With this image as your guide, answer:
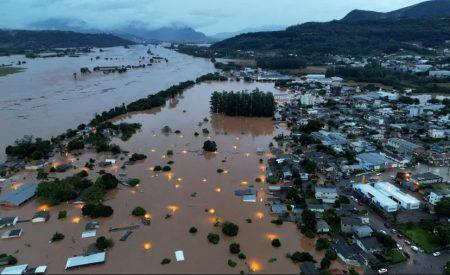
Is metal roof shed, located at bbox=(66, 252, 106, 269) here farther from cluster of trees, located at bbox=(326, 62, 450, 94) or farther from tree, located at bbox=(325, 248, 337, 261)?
cluster of trees, located at bbox=(326, 62, 450, 94)

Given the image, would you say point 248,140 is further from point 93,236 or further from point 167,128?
point 93,236

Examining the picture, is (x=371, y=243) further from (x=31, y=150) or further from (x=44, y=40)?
(x=44, y=40)

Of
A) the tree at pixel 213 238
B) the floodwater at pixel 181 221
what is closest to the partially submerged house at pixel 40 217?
the floodwater at pixel 181 221

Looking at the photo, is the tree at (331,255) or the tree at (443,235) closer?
the tree at (331,255)

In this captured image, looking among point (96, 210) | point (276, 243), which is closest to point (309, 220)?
point (276, 243)

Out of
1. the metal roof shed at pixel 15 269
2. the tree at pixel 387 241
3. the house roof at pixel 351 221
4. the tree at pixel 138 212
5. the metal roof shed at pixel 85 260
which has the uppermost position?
the house roof at pixel 351 221

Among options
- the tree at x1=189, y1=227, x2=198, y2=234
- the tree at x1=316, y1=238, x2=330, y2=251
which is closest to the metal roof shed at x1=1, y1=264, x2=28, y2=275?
the tree at x1=189, y1=227, x2=198, y2=234

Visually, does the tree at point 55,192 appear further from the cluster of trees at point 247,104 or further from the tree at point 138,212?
the cluster of trees at point 247,104
